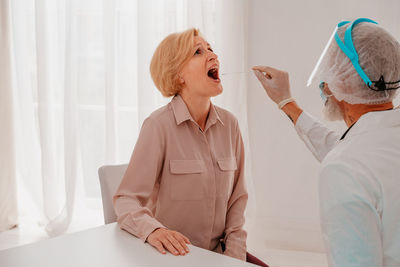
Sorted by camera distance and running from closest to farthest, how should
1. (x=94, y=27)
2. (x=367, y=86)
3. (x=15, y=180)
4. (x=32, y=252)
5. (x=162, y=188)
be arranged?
1. (x=367, y=86)
2. (x=32, y=252)
3. (x=162, y=188)
4. (x=94, y=27)
5. (x=15, y=180)

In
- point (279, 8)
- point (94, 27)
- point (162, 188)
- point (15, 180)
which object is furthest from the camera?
point (15, 180)

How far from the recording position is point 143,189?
1.46 meters

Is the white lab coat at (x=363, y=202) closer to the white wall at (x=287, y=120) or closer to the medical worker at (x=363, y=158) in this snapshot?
the medical worker at (x=363, y=158)

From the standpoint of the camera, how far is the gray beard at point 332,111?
1.18 metres

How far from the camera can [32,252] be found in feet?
3.83

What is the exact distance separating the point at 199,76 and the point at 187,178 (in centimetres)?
39

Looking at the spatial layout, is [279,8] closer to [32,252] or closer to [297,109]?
[297,109]

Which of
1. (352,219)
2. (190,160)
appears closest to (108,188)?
(190,160)

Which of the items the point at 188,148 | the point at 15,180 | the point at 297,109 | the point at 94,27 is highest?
the point at 94,27

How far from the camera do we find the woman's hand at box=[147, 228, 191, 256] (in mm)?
1184

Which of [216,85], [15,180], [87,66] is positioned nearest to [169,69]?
[216,85]

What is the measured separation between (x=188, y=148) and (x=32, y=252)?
636mm

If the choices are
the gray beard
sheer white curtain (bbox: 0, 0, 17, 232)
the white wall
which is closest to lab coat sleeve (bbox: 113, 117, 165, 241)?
the gray beard

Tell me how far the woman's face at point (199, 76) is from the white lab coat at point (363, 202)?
78 centimetres
